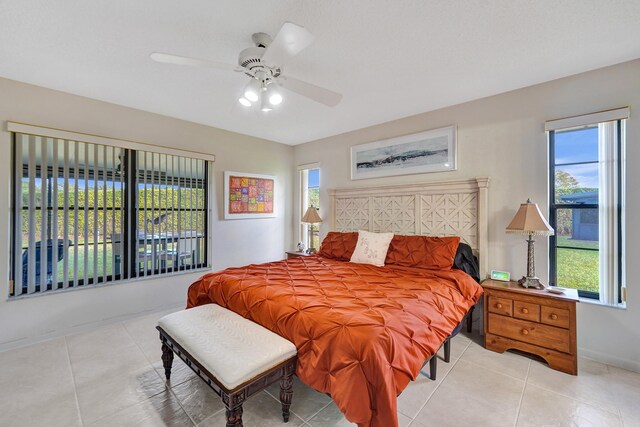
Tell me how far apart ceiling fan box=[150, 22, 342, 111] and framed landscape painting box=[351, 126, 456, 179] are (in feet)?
5.69

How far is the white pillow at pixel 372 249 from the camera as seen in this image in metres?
3.06

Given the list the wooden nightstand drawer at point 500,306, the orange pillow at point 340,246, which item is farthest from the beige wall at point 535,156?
the orange pillow at point 340,246

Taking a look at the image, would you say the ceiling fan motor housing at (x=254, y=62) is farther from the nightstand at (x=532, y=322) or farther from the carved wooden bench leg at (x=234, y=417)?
the nightstand at (x=532, y=322)

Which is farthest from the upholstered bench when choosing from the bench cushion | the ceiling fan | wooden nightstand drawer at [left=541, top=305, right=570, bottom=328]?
wooden nightstand drawer at [left=541, top=305, right=570, bottom=328]

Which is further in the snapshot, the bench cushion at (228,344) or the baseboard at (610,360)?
the baseboard at (610,360)

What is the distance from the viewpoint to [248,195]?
4.33 metres

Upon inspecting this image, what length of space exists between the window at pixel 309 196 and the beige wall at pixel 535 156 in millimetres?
1637

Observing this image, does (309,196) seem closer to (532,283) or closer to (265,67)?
(265,67)

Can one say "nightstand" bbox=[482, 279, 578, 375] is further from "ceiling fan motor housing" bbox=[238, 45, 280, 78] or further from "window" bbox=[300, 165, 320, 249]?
"window" bbox=[300, 165, 320, 249]

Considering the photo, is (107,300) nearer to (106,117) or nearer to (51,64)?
(106,117)

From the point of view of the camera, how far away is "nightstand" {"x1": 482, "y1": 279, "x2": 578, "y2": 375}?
214cm

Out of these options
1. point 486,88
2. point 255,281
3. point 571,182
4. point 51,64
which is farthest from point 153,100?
point 571,182

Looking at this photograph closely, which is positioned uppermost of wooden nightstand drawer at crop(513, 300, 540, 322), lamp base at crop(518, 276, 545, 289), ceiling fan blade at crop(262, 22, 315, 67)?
ceiling fan blade at crop(262, 22, 315, 67)

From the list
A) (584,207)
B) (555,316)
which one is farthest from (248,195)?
(584,207)
